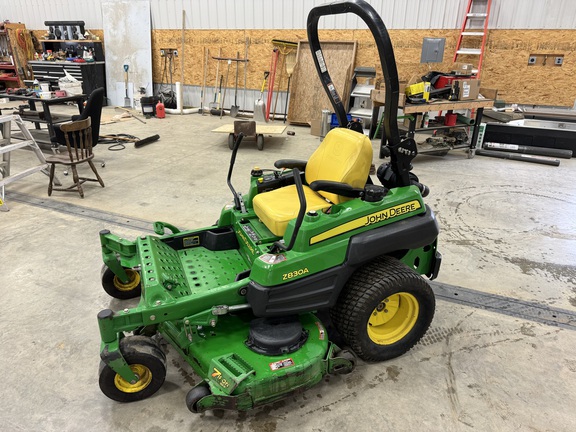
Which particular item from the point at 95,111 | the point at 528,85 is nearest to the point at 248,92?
the point at 95,111

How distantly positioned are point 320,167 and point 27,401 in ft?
6.20

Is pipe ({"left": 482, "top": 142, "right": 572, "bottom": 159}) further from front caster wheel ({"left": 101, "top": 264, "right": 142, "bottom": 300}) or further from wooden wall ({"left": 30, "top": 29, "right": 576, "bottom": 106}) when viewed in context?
front caster wheel ({"left": 101, "top": 264, "right": 142, "bottom": 300})

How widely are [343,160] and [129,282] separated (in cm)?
154

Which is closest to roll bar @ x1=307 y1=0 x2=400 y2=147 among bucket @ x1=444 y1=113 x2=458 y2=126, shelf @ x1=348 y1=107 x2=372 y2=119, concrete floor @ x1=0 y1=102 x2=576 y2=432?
concrete floor @ x1=0 y1=102 x2=576 y2=432

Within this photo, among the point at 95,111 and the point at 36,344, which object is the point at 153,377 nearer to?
the point at 36,344

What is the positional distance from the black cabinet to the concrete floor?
5.48 m

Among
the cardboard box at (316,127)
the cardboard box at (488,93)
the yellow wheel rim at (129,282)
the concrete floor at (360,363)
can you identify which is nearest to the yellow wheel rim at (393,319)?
the concrete floor at (360,363)

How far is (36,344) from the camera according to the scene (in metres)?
2.21

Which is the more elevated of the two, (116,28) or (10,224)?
(116,28)

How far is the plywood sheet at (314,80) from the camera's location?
24.8 ft

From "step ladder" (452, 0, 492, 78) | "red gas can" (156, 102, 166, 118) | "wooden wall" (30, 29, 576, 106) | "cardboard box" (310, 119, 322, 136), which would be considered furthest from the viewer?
"red gas can" (156, 102, 166, 118)

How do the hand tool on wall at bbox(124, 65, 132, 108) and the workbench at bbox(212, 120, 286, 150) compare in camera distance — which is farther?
the hand tool on wall at bbox(124, 65, 132, 108)

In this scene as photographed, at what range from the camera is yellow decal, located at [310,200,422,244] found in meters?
1.90

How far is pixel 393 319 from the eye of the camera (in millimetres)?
2193
